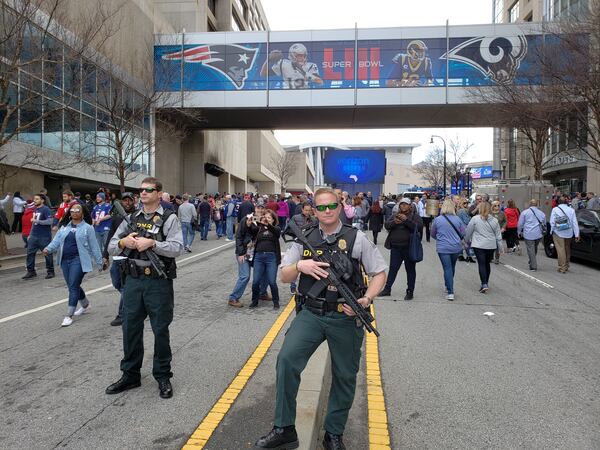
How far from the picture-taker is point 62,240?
6.52 m

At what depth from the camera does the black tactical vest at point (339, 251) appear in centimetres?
304

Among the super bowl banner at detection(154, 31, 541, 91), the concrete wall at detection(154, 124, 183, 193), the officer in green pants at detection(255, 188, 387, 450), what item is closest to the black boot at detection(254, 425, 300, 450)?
the officer in green pants at detection(255, 188, 387, 450)

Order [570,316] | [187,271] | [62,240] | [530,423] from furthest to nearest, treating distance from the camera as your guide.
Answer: [187,271]
[570,316]
[62,240]
[530,423]

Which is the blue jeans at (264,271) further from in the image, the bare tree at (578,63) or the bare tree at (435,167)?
the bare tree at (435,167)

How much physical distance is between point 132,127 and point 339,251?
18933mm

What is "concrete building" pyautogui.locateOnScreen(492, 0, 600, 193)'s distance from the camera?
3119 centimetres

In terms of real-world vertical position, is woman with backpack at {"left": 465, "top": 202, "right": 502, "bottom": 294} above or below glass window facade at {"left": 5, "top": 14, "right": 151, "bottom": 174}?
below

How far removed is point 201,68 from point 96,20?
1533 cm

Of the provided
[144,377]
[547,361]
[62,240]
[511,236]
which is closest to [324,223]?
[144,377]

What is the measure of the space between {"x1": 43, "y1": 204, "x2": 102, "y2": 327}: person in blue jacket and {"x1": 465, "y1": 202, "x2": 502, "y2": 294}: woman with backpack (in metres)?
6.37

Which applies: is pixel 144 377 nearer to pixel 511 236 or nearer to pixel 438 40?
pixel 511 236

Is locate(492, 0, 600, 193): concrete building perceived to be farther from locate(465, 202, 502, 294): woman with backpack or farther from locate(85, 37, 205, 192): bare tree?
locate(85, 37, 205, 192): bare tree

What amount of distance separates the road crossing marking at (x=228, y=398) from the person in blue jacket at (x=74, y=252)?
2.75m

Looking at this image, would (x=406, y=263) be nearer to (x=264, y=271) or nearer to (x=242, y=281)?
(x=264, y=271)
